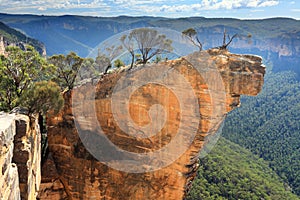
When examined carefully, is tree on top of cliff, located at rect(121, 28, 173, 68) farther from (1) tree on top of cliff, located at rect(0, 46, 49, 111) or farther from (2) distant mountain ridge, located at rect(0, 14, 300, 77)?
(2) distant mountain ridge, located at rect(0, 14, 300, 77)

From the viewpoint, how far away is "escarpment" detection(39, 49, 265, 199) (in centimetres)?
1455

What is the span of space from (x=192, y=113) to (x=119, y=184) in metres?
5.59

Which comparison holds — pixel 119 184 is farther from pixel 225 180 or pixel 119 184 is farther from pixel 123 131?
pixel 225 180

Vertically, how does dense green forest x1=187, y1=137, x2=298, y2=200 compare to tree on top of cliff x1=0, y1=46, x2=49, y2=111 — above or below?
below

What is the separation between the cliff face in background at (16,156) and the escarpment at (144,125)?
13.8 feet

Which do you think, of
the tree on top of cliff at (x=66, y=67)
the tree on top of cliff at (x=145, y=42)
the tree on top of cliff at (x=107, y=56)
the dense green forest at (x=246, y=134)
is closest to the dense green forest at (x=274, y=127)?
the dense green forest at (x=246, y=134)

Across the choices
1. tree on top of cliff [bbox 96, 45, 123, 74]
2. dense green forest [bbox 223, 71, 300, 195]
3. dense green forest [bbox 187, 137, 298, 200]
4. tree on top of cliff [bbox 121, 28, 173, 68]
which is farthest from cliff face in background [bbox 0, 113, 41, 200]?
dense green forest [bbox 223, 71, 300, 195]

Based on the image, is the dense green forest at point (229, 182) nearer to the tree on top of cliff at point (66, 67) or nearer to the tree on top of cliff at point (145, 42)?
the tree on top of cliff at point (145, 42)

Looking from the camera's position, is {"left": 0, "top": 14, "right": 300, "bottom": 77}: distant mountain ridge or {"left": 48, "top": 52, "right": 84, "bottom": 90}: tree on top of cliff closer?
{"left": 48, "top": 52, "right": 84, "bottom": 90}: tree on top of cliff

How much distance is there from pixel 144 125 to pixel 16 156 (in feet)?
22.8

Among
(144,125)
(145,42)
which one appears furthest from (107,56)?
(144,125)

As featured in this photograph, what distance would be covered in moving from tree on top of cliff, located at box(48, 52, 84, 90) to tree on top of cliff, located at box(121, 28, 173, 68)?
10.2 feet

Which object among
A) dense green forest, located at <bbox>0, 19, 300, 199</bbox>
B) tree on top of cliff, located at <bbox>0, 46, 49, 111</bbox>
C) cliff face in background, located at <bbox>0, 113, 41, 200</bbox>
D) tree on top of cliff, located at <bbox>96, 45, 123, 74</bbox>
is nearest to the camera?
cliff face in background, located at <bbox>0, 113, 41, 200</bbox>

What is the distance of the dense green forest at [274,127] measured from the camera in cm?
5675
